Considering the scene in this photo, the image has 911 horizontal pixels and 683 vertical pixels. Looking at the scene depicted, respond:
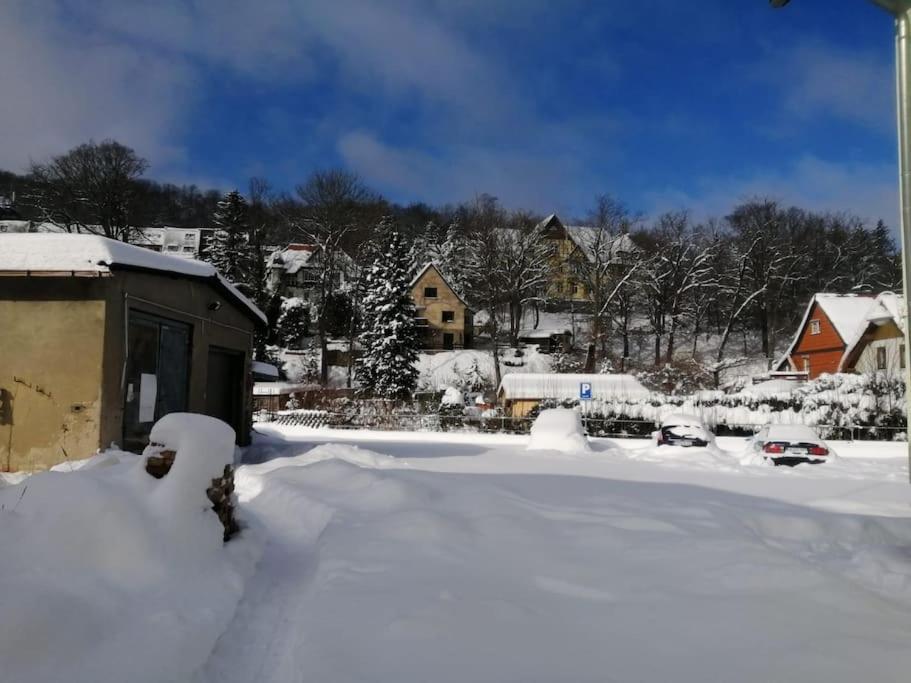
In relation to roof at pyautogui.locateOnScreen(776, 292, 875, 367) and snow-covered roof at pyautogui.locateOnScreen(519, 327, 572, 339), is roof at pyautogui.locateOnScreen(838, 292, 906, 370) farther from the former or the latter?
snow-covered roof at pyautogui.locateOnScreen(519, 327, 572, 339)

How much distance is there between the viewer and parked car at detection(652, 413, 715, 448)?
65.1 feet

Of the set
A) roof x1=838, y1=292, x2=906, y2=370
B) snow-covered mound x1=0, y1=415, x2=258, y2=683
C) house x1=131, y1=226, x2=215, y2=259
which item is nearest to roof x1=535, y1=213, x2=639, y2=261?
roof x1=838, y1=292, x2=906, y2=370

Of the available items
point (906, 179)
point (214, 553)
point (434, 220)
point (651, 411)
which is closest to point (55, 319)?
point (214, 553)

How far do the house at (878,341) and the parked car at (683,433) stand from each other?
18190 mm

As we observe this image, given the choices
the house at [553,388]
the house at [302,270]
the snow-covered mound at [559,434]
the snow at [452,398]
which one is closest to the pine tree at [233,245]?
the house at [302,270]

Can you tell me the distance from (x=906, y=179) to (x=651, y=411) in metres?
24.4

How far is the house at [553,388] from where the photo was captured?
34.9 metres

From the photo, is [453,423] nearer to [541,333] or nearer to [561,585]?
[561,585]

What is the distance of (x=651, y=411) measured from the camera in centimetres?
2855

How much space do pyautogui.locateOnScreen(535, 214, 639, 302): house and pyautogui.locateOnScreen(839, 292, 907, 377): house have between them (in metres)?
18.0

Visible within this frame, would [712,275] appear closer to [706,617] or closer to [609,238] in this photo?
[609,238]

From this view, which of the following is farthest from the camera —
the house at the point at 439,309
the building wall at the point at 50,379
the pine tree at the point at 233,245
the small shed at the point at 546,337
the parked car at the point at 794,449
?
→ the small shed at the point at 546,337

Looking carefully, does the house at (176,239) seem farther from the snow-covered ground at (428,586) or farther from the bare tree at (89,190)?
the snow-covered ground at (428,586)

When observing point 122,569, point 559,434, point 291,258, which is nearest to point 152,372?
point 122,569
